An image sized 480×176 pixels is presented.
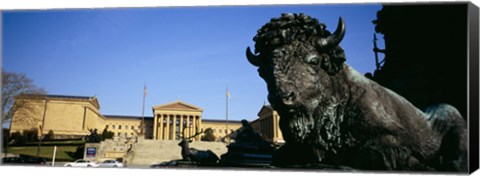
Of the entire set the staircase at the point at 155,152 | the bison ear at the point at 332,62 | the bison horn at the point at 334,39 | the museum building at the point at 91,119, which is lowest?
the staircase at the point at 155,152

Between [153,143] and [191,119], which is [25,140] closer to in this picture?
[153,143]

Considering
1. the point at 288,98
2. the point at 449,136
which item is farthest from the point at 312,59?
the point at 449,136

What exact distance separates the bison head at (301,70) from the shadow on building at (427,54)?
2.60 metres

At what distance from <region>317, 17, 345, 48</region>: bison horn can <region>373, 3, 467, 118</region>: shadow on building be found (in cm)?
271

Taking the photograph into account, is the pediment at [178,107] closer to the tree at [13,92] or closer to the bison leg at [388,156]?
the tree at [13,92]

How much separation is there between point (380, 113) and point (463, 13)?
4.22 metres

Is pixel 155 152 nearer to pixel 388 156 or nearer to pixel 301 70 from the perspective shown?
pixel 301 70

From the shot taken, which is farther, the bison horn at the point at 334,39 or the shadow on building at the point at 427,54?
the shadow on building at the point at 427,54

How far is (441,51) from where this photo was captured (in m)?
8.59

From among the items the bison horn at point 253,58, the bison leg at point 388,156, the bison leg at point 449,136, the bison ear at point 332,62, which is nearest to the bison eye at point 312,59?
the bison ear at point 332,62

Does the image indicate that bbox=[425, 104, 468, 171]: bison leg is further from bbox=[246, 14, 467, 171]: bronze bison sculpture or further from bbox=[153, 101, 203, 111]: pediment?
bbox=[153, 101, 203, 111]: pediment

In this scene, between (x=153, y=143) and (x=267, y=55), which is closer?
(x=267, y=55)

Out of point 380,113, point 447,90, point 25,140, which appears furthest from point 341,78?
point 25,140

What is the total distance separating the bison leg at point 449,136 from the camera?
634cm
